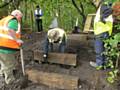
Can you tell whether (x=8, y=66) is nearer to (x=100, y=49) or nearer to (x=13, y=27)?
(x=13, y=27)

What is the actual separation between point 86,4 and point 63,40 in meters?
11.9

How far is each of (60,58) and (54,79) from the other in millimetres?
1023

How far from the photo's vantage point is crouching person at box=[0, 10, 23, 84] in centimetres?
650

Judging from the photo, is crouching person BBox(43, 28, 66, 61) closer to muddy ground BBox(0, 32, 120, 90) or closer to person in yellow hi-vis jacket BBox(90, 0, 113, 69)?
muddy ground BBox(0, 32, 120, 90)

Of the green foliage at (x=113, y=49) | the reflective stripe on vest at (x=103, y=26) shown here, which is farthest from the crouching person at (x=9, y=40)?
the green foliage at (x=113, y=49)

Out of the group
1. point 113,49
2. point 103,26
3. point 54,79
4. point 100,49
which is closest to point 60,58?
point 54,79

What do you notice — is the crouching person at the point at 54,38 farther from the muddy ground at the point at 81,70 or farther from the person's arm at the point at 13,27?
the person's arm at the point at 13,27

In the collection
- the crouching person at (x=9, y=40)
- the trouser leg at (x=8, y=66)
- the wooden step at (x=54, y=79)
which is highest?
the crouching person at (x=9, y=40)

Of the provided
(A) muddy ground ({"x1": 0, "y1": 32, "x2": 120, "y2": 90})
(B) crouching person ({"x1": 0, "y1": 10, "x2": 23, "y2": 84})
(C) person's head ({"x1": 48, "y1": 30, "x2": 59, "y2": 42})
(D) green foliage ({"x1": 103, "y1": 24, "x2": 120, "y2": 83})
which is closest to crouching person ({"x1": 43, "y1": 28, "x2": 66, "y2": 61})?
(C) person's head ({"x1": 48, "y1": 30, "x2": 59, "y2": 42})

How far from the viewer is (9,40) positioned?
654 centimetres

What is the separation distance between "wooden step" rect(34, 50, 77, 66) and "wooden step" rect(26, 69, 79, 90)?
0.72 metres

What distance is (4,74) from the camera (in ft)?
23.1

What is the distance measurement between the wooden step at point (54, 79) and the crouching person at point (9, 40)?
527 mm

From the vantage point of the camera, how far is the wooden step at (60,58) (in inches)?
288
